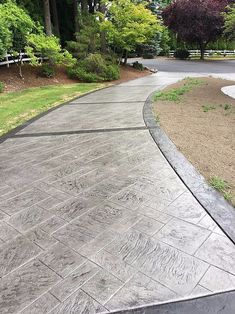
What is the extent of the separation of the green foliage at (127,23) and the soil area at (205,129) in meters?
7.66

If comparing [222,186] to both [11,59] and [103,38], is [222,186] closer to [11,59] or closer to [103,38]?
[11,59]

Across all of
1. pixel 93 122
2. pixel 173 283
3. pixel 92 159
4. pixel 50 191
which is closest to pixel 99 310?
pixel 173 283

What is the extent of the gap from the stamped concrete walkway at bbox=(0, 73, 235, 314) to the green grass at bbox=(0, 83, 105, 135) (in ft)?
7.75

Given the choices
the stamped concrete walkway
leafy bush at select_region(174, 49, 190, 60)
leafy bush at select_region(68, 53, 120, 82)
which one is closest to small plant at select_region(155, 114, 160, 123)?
the stamped concrete walkway

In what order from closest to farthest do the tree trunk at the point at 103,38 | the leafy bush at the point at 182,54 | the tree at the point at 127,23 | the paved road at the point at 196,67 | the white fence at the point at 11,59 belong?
the white fence at the point at 11,59, the tree at the point at 127,23, the tree trunk at the point at 103,38, the paved road at the point at 196,67, the leafy bush at the point at 182,54

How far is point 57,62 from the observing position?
13.7 m

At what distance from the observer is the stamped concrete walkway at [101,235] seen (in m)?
2.08

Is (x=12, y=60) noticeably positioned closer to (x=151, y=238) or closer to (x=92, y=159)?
(x=92, y=159)

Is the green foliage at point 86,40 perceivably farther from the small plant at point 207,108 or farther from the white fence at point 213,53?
the white fence at point 213,53

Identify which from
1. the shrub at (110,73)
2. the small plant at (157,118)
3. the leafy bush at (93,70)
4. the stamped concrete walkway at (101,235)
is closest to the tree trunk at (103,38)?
the leafy bush at (93,70)

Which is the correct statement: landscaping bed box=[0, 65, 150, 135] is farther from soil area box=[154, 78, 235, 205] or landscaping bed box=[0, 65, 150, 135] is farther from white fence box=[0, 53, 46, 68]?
soil area box=[154, 78, 235, 205]

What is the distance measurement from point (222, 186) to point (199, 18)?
25640 mm

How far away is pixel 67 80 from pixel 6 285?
12.5 meters

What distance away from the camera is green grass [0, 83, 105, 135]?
708 cm
